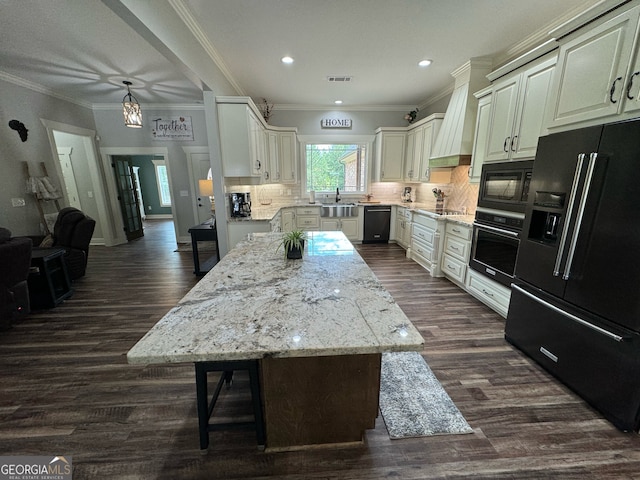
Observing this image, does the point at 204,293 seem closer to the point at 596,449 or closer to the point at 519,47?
the point at 596,449

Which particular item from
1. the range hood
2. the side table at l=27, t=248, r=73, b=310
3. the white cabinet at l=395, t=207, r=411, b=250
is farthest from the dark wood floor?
the white cabinet at l=395, t=207, r=411, b=250

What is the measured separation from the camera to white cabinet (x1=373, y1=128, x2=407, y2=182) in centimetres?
540

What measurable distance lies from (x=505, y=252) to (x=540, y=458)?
176 centimetres

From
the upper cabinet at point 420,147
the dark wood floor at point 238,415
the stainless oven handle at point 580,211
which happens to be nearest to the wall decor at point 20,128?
the dark wood floor at point 238,415

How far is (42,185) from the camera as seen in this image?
4.09 meters

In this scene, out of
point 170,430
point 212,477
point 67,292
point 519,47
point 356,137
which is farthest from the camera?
point 356,137

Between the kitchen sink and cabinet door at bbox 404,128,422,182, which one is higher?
A: cabinet door at bbox 404,128,422,182

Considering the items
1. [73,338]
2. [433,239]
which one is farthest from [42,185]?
[433,239]

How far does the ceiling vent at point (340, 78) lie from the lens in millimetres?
3924

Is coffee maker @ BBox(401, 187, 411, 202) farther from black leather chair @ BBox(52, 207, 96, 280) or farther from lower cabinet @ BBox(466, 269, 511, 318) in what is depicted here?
black leather chair @ BBox(52, 207, 96, 280)

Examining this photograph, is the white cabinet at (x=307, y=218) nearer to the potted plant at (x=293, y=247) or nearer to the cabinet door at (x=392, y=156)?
the cabinet door at (x=392, y=156)

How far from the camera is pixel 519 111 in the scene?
2510 millimetres

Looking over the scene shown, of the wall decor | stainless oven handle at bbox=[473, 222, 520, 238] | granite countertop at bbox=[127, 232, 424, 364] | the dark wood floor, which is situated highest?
the wall decor

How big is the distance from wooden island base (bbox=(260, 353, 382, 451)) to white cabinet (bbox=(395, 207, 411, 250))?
3947 mm
